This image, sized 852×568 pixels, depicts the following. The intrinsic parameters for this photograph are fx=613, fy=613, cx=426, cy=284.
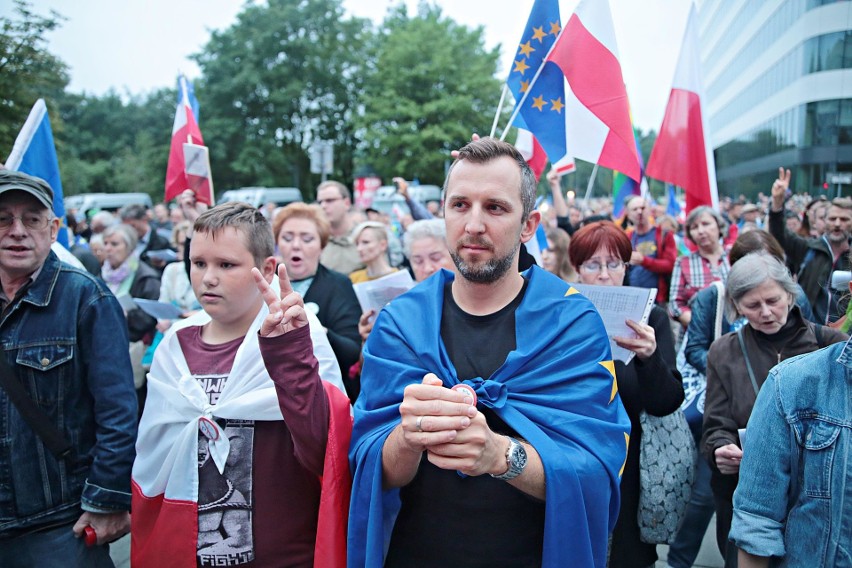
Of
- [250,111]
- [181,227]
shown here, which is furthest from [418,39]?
[181,227]

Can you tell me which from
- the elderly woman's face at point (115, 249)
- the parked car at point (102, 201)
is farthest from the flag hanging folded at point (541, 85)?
the parked car at point (102, 201)

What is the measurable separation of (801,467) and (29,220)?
289 cm

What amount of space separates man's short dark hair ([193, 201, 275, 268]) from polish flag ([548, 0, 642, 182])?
2218mm

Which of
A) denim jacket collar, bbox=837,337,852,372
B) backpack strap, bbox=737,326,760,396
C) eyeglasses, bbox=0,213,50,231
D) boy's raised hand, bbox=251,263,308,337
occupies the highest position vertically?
eyeglasses, bbox=0,213,50,231

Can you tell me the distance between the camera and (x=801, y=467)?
5.83ft

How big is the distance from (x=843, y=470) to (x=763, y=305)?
4.20 ft

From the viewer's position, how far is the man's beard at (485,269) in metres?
1.95

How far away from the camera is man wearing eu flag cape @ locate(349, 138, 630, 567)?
1.73 m

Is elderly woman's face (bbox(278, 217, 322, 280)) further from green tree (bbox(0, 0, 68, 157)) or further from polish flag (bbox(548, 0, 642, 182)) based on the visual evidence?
green tree (bbox(0, 0, 68, 157))

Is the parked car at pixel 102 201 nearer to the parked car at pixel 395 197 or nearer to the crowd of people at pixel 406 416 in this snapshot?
the parked car at pixel 395 197

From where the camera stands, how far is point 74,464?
2.46m

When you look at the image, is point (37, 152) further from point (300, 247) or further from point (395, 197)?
point (395, 197)

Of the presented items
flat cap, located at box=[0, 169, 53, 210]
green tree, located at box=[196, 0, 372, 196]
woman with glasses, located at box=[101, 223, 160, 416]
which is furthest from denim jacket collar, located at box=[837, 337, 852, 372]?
green tree, located at box=[196, 0, 372, 196]

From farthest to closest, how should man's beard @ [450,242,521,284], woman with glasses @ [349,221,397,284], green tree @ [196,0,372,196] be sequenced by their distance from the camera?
1. green tree @ [196,0,372,196]
2. woman with glasses @ [349,221,397,284]
3. man's beard @ [450,242,521,284]
